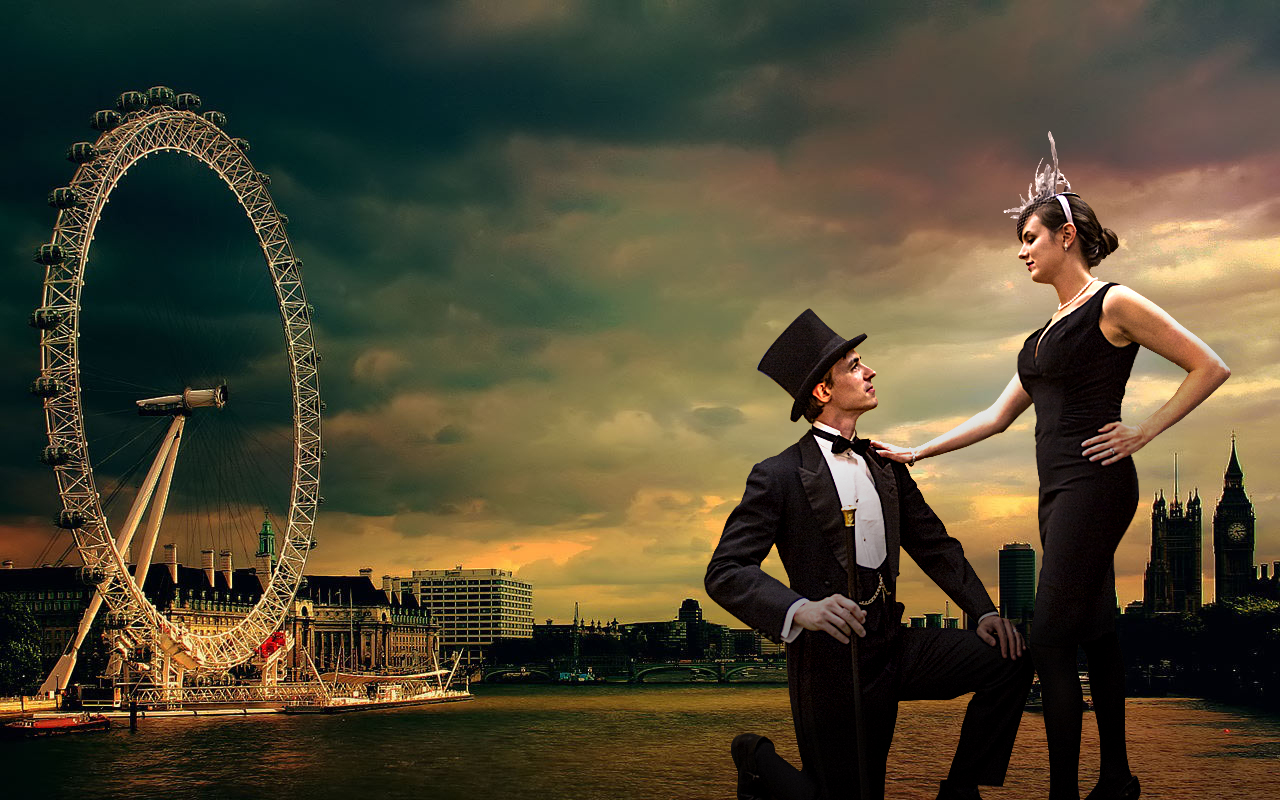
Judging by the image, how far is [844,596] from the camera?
159 inches

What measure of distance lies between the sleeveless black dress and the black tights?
67mm

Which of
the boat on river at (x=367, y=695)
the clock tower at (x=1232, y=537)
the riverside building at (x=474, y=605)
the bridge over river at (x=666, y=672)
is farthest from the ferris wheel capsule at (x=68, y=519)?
the clock tower at (x=1232, y=537)

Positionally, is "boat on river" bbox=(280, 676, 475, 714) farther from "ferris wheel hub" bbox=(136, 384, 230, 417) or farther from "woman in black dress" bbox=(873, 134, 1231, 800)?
"woman in black dress" bbox=(873, 134, 1231, 800)

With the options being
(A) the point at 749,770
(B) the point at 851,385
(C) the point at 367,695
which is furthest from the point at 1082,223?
(C) the point at 367,695

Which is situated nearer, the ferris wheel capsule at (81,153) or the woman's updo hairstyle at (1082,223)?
the woman's updo hairstyle at (1082,223)

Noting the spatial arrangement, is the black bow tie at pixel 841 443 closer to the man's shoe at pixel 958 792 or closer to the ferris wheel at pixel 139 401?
the man's shoe at pixel 958 792

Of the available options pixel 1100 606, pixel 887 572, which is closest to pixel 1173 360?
pixel 1100 606

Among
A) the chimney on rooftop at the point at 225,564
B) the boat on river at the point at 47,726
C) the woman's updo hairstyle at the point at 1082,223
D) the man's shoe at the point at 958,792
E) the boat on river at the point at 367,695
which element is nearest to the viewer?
the man's shoe at the point at 958,792

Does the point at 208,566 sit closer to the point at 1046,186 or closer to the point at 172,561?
the point at 172,561

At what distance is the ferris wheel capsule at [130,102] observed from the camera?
4084cm

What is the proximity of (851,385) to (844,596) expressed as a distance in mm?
789

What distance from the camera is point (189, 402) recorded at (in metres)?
44.5

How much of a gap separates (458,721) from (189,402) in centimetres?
2985

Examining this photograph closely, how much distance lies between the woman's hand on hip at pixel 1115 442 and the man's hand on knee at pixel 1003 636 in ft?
2.15
